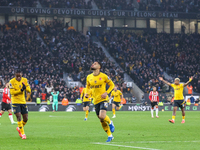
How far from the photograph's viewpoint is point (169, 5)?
63656mm

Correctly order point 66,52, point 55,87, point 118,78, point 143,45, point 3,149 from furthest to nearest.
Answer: point 143,45 < point 66,52 < point 118,78 < point 55,87 < point 3,149

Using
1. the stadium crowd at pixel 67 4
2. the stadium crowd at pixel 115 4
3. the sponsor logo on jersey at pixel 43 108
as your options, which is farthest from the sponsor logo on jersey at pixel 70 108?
the stadium crowd at pixel 115 4

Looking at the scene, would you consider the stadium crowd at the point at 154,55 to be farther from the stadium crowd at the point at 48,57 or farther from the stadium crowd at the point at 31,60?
the stadium crowd at the point at 31,60

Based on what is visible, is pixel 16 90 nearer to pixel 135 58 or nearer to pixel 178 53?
pixel 135 58

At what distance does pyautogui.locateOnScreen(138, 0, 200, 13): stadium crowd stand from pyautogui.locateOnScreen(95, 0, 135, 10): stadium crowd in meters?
1.87

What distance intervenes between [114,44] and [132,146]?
149 feet

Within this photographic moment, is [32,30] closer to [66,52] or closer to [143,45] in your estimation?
[66,52]

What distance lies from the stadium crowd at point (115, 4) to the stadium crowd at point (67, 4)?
2080 mm

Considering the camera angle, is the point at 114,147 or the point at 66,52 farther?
the point at 66,52

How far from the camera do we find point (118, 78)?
1839 inches

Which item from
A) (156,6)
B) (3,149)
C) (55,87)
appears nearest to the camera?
(3,149)

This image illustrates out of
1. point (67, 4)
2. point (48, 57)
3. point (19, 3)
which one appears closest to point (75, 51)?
point (48, 57)

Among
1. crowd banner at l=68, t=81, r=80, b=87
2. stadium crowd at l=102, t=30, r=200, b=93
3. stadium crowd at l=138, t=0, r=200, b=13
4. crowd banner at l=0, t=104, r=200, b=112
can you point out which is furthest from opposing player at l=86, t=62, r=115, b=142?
stadium crowd at l=138, t=0, r=200, b=13

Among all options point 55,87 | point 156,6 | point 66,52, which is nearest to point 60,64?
point 66,52
